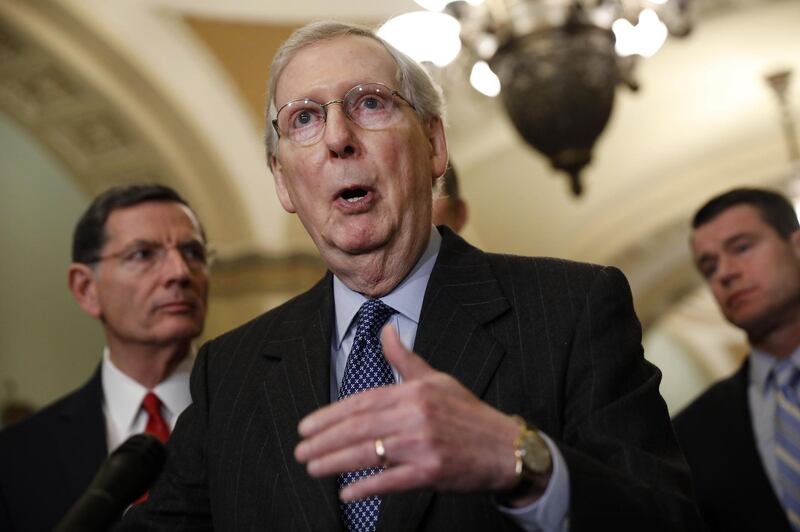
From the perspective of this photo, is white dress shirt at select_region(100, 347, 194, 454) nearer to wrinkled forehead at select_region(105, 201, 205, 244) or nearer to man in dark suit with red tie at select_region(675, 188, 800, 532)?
wrinkled forehead at select_region(105, 201, 205, 244)

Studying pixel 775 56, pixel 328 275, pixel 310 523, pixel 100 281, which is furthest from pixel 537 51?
pixel 775 56

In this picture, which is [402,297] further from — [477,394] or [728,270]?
[728,270]

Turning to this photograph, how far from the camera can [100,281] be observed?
3.28 m

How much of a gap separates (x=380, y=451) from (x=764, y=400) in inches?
92.0

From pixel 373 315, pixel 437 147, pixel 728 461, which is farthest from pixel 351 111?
pixel 728 461

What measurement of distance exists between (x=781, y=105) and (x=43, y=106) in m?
6.00

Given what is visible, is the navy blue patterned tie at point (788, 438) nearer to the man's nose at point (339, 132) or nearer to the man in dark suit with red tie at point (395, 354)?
the man in dark suit with red tie at point (395, 354)

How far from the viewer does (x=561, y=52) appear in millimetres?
5199

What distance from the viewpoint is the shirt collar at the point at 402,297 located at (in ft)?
6.30

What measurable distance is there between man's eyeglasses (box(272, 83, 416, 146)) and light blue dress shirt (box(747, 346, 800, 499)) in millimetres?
1790

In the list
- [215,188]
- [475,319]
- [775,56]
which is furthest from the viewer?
[775,56]

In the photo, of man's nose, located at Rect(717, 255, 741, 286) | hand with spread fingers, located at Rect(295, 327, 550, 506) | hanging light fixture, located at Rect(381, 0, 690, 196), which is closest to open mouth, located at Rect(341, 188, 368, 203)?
hand with spread fingers, located at Rect(295, 327, 550, 506)

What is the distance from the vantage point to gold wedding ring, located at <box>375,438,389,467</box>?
1303 millimetres

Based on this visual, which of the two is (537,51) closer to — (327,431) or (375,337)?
(375,337)
